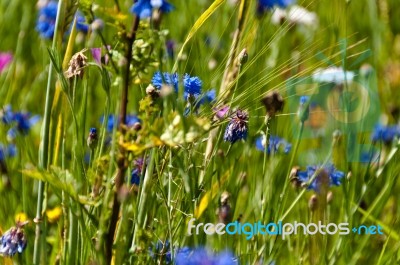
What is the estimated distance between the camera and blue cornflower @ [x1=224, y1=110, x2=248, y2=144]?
988 millimetres

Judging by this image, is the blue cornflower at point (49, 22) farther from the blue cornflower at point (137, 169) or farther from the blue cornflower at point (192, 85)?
the blue cornflower at point (192, 85)

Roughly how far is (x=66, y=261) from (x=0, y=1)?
1.19 metres

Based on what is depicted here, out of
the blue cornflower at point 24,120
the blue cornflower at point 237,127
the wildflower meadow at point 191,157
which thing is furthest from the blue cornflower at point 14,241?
the blue cornflower at point 24,120

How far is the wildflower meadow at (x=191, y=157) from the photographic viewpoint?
30.7 inches

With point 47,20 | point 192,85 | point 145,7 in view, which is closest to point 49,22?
point 47,20

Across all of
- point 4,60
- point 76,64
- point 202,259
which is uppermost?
point 4,60

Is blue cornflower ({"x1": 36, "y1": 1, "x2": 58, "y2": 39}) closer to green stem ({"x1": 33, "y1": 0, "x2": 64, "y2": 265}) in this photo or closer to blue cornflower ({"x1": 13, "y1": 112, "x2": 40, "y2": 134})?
blue cornflower ({"x1": 13, "y1": 112, "x2": 40, "y2": 134})

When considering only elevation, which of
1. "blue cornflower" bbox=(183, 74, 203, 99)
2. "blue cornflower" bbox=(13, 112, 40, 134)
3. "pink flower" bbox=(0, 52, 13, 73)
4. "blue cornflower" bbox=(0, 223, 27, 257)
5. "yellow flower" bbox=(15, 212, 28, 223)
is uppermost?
"pink flower" bbox=(0, 52, 13, 73)

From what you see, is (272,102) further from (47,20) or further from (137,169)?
(47,20)

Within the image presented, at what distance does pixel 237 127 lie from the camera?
3.29 feet

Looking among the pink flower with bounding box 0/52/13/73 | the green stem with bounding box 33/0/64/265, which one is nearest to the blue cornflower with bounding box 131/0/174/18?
the green stem with bounding box 33/0/64/265

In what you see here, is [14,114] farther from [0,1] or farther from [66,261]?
[66,261]

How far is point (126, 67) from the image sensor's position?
0.76 m

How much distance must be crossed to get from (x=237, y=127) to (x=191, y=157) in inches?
3.7
